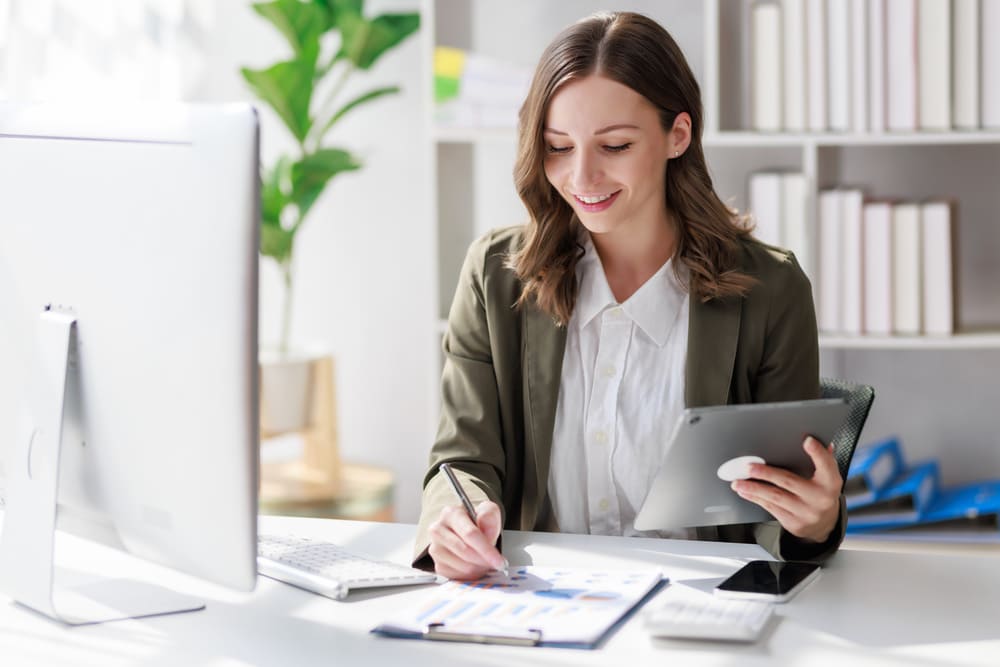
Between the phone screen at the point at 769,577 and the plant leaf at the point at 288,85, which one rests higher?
the plant leaf at the point at 288,85

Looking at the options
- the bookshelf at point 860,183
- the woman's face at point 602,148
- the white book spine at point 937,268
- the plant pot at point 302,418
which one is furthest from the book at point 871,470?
the plant pot at point 302,418

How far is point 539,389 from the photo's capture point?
5.80 ft

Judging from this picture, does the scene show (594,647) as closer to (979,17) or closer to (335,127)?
(979,17)

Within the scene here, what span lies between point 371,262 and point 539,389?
1790 millimetres

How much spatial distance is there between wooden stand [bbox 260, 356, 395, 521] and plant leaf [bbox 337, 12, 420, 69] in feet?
2.60

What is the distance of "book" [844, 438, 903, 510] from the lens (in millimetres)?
2689

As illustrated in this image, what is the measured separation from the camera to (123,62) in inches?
123

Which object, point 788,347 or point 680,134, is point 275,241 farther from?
point 788,347

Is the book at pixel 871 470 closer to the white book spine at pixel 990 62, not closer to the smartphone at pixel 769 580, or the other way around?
the white book spine at pixel 990 62

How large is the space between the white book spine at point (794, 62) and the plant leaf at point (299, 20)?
3.76 feet

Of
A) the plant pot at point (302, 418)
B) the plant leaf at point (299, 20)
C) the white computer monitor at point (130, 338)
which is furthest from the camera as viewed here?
the plant pot at point (302, 418)

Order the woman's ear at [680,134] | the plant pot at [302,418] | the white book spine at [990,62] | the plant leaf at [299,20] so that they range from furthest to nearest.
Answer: the plant pot at [302,418] < the plant leaf at [299,20] < the white book spine at [990,62] < the woman's ear at [680,134]

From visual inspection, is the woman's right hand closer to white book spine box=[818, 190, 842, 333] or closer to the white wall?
white book spine box=[818, 190, 842, 333]

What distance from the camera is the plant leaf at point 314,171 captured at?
9.98 ft
